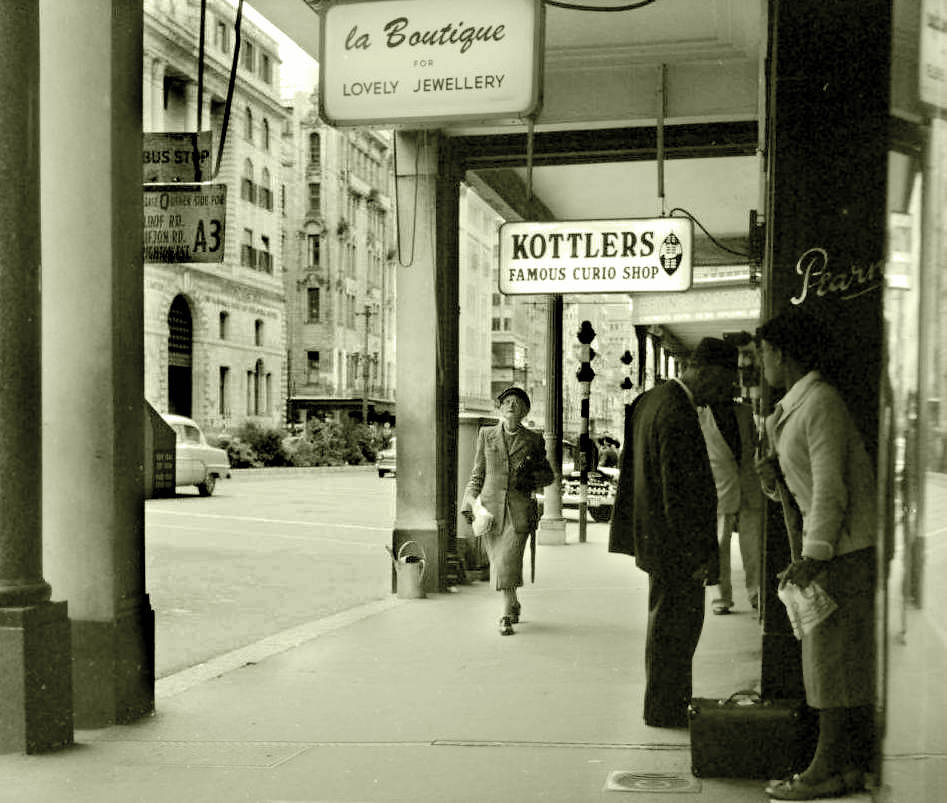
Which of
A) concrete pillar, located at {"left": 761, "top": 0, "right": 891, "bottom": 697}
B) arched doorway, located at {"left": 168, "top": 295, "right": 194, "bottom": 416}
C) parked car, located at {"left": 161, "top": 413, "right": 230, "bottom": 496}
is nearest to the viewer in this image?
concrete pillar, located at {"left": 761, "top": 0, "right": 891, "bottom": 697}

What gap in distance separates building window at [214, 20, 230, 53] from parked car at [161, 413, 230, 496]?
31.4 meters

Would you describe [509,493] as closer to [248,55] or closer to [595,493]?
[595,493]

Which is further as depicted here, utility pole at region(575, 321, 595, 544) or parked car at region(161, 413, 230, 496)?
parked car at region(161, 413, 230, 496)

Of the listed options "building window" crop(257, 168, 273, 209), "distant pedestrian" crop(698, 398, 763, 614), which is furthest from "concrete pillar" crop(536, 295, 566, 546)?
"building window" crop(257, 168, 273, 209)

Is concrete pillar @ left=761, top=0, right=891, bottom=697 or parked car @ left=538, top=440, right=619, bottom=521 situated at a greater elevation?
concrete pillar @ left=761, top=0, right=891, bottom=697

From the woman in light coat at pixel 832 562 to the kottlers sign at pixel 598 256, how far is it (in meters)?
5.36

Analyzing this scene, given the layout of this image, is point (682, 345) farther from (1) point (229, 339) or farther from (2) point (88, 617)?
(1) point (229, 339)

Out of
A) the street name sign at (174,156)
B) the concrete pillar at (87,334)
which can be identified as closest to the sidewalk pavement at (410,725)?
the concrete pillar at (87,334)

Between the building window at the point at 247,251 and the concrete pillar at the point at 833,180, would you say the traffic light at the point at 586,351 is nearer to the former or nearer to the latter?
the concrete pillar at the point at 833,180

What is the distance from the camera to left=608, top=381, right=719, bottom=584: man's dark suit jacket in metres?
6.19

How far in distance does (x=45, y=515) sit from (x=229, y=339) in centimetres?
5494

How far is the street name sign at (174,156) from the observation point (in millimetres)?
7227

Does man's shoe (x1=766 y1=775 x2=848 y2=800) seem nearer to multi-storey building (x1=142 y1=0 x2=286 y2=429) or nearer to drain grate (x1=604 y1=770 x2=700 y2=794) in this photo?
drain grate (x1=604 y1=770 x2=700 y2=794)

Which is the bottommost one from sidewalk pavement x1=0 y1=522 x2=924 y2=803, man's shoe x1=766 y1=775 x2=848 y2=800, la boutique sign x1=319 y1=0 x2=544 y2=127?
sidewalk pavement x1=0 y1=522 x2=924 y2=803
